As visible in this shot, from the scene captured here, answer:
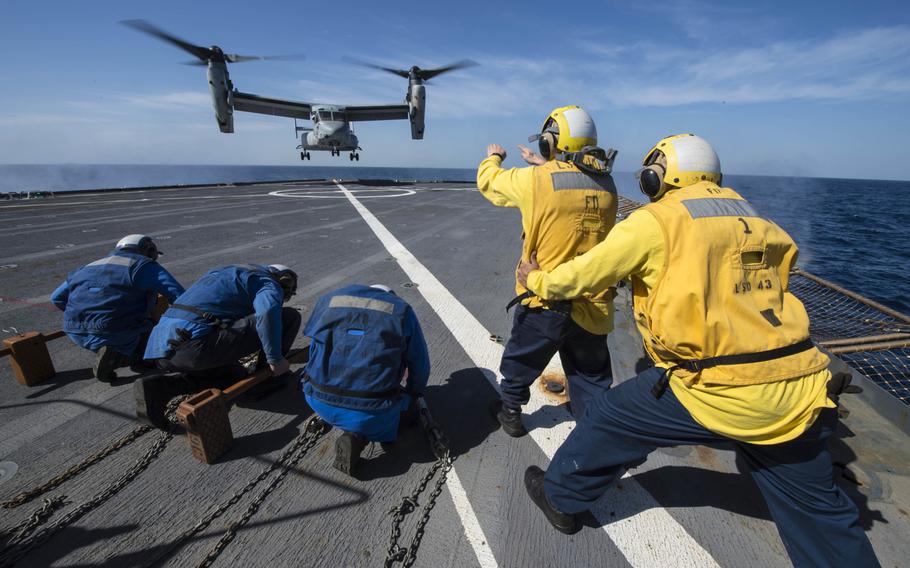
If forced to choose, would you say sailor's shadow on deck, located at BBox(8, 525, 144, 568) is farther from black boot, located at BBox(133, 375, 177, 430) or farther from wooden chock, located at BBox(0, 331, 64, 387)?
wooden chock, located at BBox(0, 331, 64, 387)

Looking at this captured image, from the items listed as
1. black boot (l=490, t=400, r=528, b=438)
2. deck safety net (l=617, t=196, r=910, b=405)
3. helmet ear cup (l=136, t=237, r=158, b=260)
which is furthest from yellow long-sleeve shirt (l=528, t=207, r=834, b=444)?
helmet ear cup (l=136, t=237, r=158, b=260)

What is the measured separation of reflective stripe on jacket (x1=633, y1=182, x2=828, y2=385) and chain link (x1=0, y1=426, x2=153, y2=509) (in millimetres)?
3733

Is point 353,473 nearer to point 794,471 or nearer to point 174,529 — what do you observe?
point 174,529

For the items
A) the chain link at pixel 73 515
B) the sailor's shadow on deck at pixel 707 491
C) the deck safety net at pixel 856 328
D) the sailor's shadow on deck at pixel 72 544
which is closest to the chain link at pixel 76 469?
the chain link at pixel 73 515

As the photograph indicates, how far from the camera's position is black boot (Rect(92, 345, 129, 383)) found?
11.6 ft

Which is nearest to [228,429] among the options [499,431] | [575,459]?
[499,431]

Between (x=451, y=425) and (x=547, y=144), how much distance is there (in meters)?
2.39

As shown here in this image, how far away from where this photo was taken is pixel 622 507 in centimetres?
242

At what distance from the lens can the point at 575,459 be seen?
211 centimetres

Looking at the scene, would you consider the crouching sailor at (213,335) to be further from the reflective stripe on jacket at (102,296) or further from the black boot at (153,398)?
the reflective stripe on jacket at (102,296)

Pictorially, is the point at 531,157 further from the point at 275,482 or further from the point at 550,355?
the point at 275,482

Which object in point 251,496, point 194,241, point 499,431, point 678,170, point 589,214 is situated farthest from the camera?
point 194,241

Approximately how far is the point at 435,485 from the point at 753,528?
6.30ft

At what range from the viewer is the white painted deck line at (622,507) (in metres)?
2.11
